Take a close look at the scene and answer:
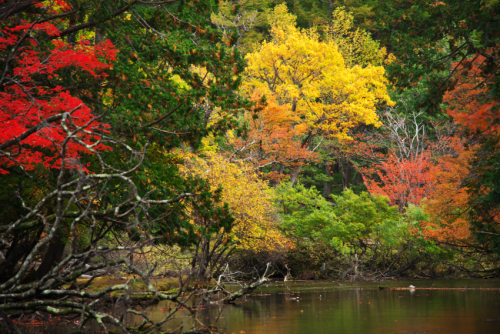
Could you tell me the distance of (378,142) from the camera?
37.8m

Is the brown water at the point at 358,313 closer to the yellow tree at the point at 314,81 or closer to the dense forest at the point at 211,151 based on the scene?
the dense forest at the point at 211,151

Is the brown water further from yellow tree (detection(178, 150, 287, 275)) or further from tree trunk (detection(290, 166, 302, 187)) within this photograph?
tree trunk (detection(290, 166, 302, 187))

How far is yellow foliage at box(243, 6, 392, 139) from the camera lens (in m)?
33.8

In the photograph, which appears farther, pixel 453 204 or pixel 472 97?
pixel 453 204

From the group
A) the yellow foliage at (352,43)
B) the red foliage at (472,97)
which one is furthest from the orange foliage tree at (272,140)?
the red foliage at (472,97)

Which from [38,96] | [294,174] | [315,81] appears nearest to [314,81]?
[315,81]

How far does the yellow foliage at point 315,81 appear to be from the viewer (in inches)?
1330

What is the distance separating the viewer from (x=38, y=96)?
1083cm

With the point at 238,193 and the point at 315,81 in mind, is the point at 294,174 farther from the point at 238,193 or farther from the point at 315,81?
the point at 238,193

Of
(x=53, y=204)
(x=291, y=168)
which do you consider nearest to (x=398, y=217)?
(x=291, y=168)

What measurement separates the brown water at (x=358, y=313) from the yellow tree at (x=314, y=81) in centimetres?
1562

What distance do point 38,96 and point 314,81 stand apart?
84.5ft

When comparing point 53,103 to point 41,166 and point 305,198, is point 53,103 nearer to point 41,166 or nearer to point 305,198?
point 41,166

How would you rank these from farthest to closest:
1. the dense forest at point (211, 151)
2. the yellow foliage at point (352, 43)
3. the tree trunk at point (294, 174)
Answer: the yellow foliage at point (352, 43)
the tree trunk at point (294, 174)
the dense forest at point (211, 151)
